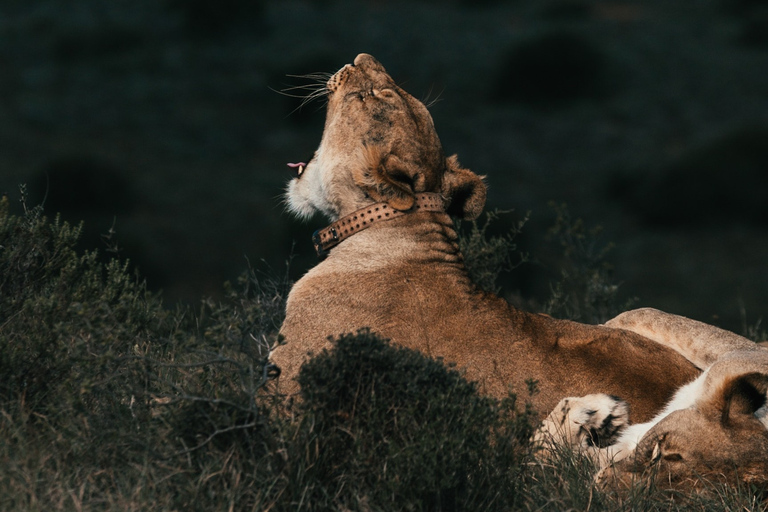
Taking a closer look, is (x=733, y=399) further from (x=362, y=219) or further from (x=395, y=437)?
(x=362, y=219)

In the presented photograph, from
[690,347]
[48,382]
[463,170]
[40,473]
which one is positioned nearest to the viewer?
[40,473]

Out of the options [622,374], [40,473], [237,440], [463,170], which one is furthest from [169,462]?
[463,170]

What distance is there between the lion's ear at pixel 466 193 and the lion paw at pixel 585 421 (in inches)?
71.2

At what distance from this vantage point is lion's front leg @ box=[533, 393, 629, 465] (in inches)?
177

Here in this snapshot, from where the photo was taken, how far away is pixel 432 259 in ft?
17.7

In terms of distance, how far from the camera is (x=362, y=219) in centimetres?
550

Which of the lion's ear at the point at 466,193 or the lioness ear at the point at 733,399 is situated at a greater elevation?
the lioness ear at the point at 733,399

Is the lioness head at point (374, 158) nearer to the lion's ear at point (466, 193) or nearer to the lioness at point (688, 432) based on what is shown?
the lion's ear at point (466, 193)

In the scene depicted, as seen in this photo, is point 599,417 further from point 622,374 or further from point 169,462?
point 169,462

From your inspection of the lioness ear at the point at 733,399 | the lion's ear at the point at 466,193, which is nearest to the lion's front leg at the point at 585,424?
the lioness ear at the point at 733,399

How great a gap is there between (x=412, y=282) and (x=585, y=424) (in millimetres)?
1244

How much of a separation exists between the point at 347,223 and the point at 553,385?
5.35 ft

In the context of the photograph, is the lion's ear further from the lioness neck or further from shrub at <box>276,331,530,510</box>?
shrub at <box>276,331,530,510</box>

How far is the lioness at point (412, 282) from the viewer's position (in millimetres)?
4746
